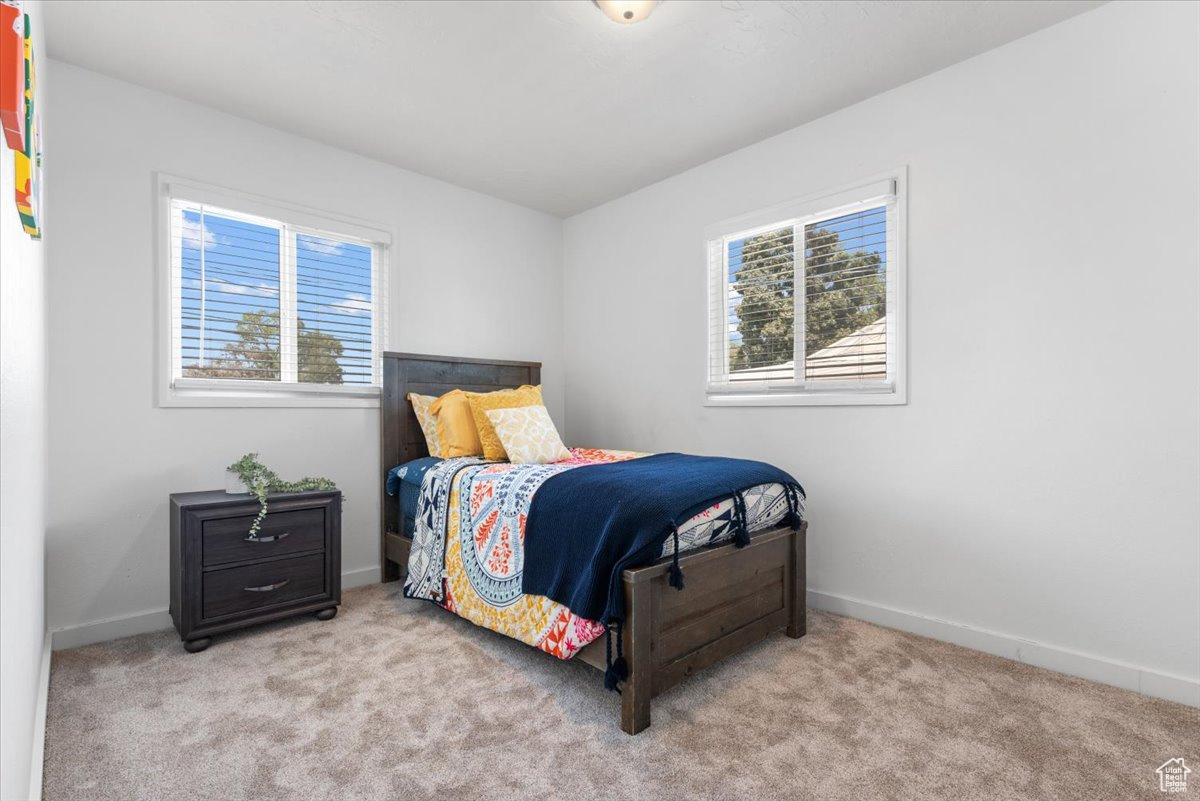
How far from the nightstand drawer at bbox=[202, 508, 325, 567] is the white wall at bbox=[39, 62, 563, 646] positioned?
50 cm

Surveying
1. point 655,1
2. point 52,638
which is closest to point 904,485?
point 655,1

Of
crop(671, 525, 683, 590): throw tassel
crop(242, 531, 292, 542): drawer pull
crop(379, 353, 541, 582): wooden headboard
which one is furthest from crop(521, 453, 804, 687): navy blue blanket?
crop(379, 353, 541, 582): wooden headboard

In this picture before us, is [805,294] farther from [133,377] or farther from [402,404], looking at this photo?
[133,377]

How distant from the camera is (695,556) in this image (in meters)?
2.09

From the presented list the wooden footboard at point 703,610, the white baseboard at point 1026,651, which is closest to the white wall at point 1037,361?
the white baseboard at point 1026,651

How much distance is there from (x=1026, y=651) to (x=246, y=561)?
335 cm

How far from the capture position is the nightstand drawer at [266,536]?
2.50m

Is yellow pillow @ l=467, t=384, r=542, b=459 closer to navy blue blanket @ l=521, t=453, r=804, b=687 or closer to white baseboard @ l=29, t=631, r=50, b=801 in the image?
navy blue blanket @ l=521, t=453, r=804, b=687

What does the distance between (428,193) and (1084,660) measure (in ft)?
13.5

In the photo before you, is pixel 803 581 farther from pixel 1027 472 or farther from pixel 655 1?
pixel 655 1

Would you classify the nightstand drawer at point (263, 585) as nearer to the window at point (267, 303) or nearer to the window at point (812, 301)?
the window at point (267, 303)

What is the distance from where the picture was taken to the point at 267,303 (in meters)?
3.15

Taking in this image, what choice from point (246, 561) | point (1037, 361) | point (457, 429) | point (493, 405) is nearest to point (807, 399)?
point (1037, 361)

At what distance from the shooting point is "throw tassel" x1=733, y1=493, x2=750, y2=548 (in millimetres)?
2250
